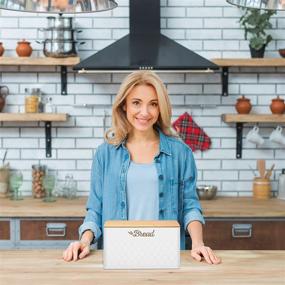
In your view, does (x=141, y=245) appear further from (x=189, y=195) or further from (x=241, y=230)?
(x=241, y=230)

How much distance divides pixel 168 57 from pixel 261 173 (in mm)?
1160

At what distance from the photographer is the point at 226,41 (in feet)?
14.6

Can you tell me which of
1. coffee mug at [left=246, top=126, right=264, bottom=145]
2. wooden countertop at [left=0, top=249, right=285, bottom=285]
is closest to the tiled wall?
coffee mug at [left=246, top=126, right=264, bottom=145]

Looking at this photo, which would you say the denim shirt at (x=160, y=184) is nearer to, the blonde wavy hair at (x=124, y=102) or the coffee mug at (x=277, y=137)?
the blonde wavy hair at (x=124, y=102)

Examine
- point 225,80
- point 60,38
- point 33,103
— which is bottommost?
point 33,103

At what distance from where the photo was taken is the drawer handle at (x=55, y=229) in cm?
386

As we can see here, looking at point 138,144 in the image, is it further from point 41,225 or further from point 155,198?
point 41,225

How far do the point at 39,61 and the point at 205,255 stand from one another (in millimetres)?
2468

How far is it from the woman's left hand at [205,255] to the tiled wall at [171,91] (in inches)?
91.3

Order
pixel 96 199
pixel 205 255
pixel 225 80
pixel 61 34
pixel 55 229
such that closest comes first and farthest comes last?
pixel 205 255
pixel 96 199
pixel 55 229
pixel 61 34
pixel 225 80

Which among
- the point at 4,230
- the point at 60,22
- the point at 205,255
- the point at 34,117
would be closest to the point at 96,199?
the point at 205,255

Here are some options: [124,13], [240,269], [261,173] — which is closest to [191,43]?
[124,13]

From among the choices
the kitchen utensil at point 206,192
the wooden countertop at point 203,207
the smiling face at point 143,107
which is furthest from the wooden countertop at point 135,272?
the kitchen utensil at point 206,192

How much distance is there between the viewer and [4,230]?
3.88 meters
